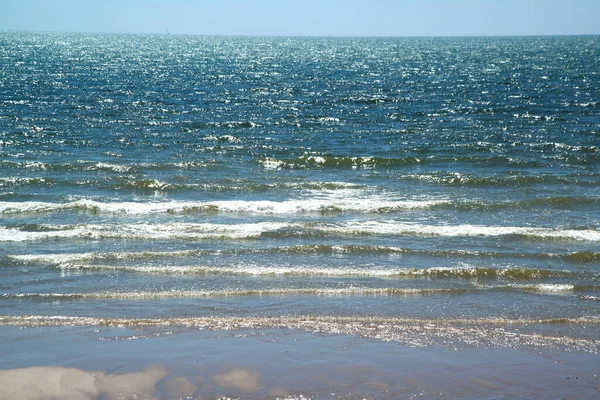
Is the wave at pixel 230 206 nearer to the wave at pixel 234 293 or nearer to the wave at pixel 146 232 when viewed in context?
the wave at pixel 146 232

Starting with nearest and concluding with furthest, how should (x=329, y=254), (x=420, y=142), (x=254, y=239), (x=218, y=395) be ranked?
(x=218, y=395)
(x=329, y=254)
(x=254, y=239)
(x=420, y=142)

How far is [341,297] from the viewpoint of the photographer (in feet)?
42.9

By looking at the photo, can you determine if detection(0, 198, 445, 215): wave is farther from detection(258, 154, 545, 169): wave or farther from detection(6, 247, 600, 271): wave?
detection(258, 154, 545, 169): wave

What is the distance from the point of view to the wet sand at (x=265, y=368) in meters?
8.94

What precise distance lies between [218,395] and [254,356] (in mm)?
1344

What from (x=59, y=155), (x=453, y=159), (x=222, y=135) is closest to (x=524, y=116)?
(x=453, y=159)

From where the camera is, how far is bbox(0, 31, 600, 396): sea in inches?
479

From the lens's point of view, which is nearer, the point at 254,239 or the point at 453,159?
the point at 254,239

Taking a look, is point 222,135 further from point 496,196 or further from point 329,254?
point 329,254

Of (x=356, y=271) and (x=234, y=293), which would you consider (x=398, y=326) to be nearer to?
(x=356, y=271)

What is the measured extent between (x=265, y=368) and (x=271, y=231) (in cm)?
817

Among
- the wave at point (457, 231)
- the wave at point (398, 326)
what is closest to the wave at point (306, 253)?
the wave at point (457, 231)

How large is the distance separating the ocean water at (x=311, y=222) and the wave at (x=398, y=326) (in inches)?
1.9

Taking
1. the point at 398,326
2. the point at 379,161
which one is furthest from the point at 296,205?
the point at 398,326
